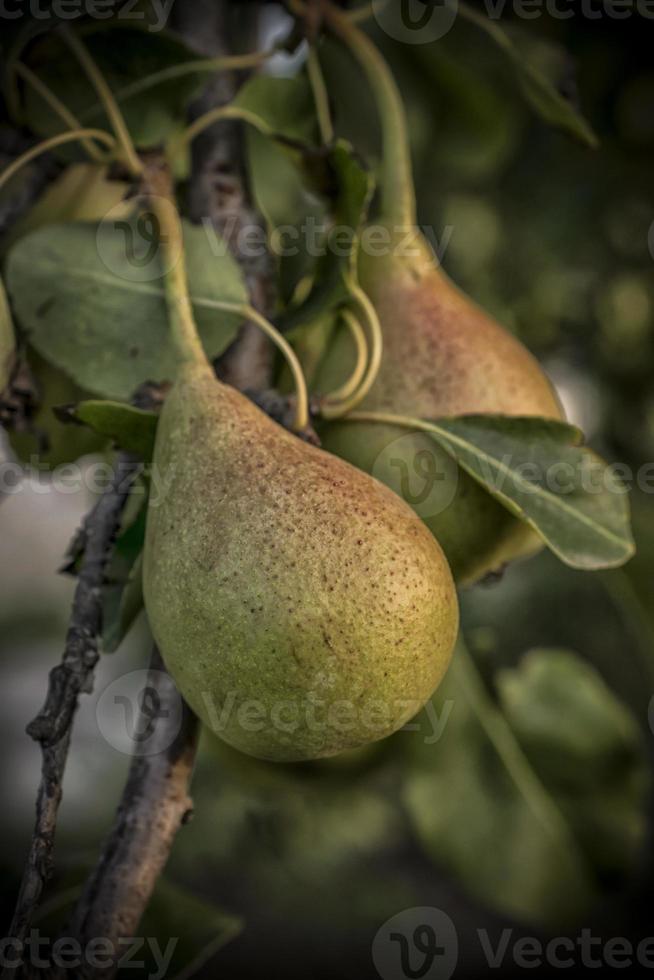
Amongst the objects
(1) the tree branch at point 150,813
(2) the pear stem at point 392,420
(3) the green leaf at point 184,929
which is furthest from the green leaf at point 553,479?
(3) the green leaf at point 184,929

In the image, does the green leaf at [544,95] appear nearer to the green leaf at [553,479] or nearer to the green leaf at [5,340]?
the green leaf at [553,479]

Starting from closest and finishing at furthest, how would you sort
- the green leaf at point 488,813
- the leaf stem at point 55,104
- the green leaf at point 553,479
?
the green leaf at point 553,479 → the leaf stem at point 55,104 → the green leaf at point 488,813

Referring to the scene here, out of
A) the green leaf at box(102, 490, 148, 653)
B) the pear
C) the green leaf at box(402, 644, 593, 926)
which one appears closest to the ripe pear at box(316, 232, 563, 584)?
the pear

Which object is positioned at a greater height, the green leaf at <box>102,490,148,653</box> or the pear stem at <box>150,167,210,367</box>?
the pear stem at <box>150,167,210,367</box>

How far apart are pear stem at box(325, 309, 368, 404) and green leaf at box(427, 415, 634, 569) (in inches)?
1.8

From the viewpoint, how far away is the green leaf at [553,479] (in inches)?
19.1

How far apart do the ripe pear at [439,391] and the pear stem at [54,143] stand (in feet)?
0.58

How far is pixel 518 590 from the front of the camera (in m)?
1.03

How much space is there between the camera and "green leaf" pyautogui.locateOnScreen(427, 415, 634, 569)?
1.59 feet

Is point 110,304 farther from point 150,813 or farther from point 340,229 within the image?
point 150,813

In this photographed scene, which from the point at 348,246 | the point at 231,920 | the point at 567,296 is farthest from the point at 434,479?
the point at 567,296

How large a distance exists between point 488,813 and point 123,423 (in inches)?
19.2

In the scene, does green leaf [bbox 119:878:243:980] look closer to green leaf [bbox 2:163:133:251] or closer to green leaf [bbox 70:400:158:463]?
green leaf [bbox 70:400:158:463]

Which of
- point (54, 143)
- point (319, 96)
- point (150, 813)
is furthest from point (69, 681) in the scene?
point (319, 96)
